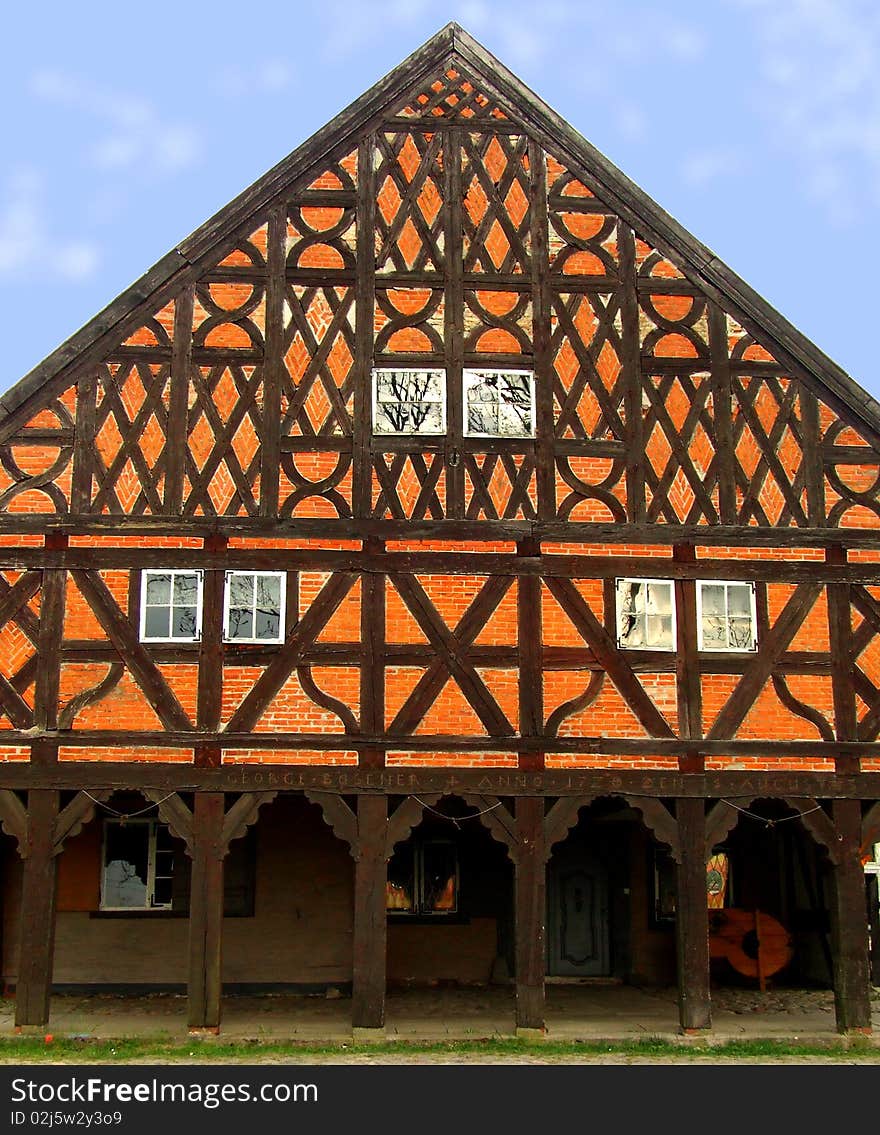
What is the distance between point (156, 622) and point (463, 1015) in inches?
241

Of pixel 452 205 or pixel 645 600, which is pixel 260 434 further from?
pixel 645 600

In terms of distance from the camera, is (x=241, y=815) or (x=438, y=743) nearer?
(x=241, y=815)

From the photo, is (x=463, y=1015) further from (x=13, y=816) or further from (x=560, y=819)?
(x=13, y=816)

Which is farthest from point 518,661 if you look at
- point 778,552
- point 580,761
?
point 778,552

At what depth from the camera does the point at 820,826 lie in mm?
13609

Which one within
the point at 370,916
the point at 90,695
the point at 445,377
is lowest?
the point at 370,916

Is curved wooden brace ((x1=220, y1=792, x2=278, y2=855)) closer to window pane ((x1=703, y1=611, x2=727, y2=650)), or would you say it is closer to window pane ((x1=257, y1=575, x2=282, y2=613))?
window pane ((x1=257, y1=575, x2=282, y2=613))

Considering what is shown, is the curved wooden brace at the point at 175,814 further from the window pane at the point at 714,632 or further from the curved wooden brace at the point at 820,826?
the curved wooden brace at the point at 820,826

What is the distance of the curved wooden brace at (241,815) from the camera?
1310 centimetres

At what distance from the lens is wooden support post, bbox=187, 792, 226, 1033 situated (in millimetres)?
12867

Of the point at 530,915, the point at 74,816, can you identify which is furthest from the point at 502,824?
the point at 74,816

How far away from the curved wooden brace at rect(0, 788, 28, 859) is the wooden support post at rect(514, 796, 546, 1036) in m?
5.56

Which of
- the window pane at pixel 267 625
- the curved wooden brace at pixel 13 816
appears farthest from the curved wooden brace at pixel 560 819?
the curved wooden brace at pixel 13 816

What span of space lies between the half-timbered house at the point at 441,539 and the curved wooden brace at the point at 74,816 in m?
0.03
